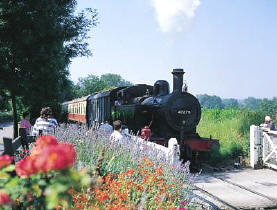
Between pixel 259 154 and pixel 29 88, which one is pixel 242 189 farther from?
pixel 29 88

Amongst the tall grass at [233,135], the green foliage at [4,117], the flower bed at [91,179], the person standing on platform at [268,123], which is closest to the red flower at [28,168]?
the flower bed at [91,179]

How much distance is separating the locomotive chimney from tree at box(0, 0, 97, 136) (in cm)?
748

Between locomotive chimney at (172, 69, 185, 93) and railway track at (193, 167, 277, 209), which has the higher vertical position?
locomotive chimney at (172, 69, 185, 93)

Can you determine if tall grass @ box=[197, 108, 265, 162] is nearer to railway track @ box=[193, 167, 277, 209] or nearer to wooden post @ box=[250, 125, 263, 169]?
wooden post @ box=[250, 125, 263, 169]

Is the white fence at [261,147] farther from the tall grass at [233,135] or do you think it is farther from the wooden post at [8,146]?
the wooden post at [8,146]

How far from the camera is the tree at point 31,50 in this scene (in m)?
15.8

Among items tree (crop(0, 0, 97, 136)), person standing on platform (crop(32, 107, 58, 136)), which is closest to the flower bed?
person standing on platform (crop(32, 107, 58, 136))

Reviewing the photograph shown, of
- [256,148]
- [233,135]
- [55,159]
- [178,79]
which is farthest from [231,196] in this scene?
[233,135]

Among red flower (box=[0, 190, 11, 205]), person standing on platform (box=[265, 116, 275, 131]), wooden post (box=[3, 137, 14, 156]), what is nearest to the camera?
red flower (box=[0, 190, 11, 205])

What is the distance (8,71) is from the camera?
53.3 ft

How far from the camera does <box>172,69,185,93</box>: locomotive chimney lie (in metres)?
11.1

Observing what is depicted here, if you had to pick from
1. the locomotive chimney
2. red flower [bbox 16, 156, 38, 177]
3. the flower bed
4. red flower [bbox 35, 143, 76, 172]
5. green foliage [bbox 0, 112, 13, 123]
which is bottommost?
green foliage [bbox 0, 112, 13, 123]

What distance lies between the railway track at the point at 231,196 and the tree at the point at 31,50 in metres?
10.3

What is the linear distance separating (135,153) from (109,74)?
151 metres
